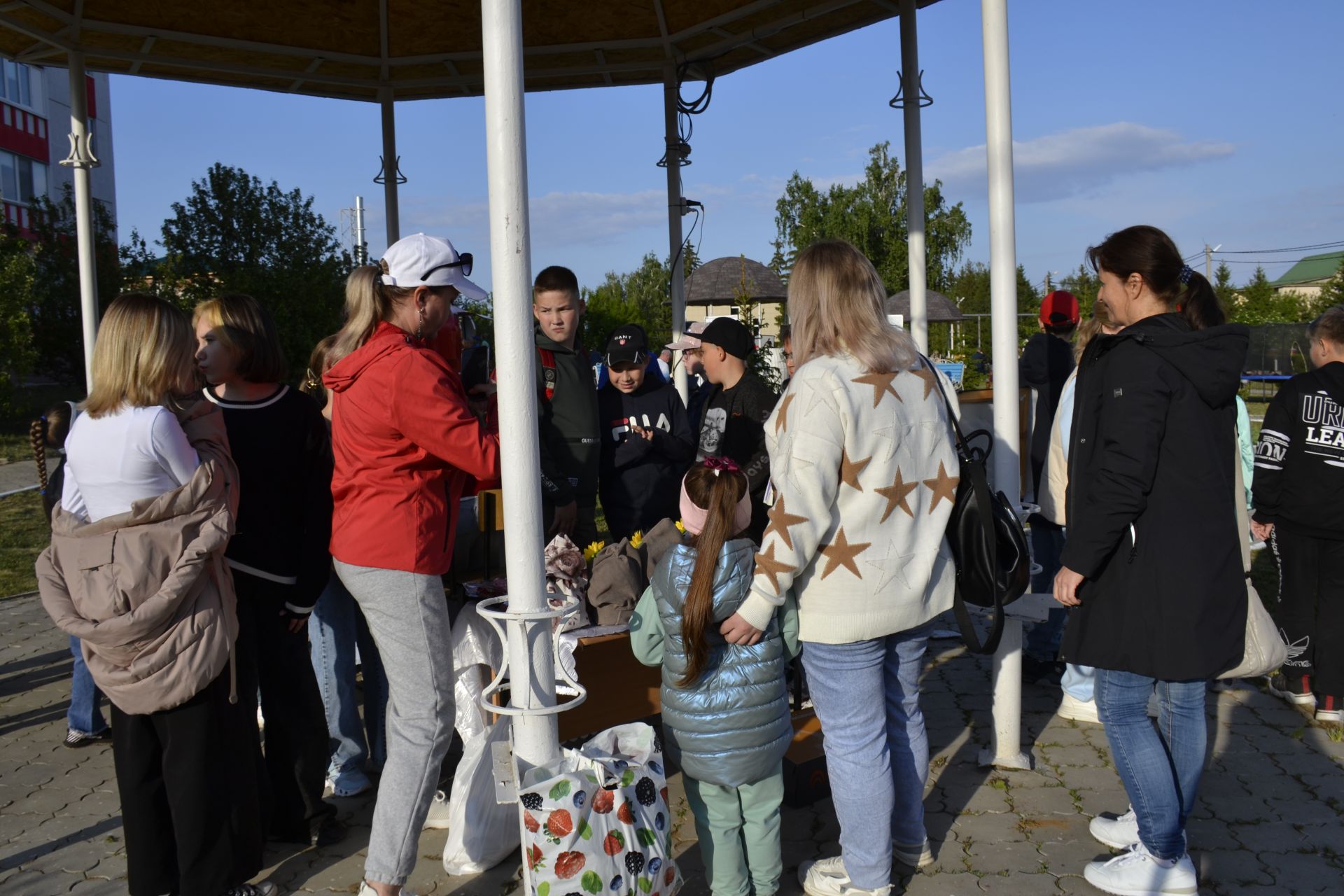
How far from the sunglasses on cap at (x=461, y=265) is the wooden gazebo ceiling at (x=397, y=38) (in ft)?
13.8

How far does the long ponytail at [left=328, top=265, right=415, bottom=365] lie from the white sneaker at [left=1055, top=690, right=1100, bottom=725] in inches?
144

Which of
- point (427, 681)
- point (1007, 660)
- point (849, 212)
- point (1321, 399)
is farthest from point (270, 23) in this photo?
point (849, 212)

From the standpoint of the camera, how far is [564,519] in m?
4.47

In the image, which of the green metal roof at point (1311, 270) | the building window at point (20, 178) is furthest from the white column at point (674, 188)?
the green metal roof at point (1311, 270)

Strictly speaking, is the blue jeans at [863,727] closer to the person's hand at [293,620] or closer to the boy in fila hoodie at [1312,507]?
the person's hand at [293,620]

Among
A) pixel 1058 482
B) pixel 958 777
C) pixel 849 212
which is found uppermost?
pixel 849 212

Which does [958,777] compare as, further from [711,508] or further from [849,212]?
[849,212]

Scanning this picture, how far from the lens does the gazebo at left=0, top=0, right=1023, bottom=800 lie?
4250 mm

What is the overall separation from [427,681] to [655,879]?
884 millimetres

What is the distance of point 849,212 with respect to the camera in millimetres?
38781

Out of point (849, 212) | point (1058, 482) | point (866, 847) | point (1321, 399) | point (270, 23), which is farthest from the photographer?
point (849, 212)

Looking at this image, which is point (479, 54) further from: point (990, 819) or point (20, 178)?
point (20, 178)

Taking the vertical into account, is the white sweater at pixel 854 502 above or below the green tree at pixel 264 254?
below

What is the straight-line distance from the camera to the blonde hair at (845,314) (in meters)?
3.02
